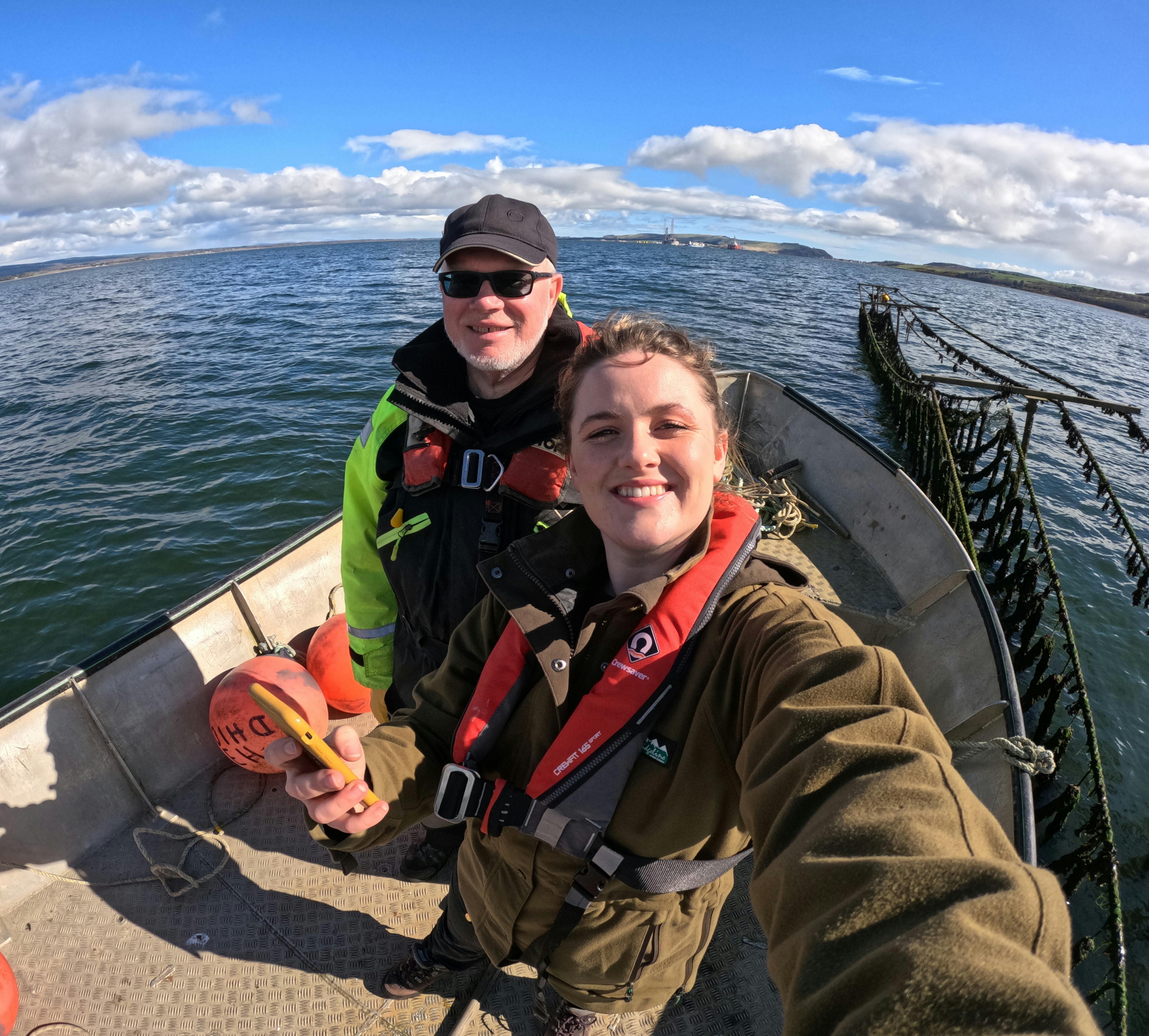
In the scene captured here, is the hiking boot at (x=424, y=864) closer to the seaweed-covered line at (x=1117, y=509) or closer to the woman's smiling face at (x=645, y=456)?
the woman's smiling face at (x=645, y=456)

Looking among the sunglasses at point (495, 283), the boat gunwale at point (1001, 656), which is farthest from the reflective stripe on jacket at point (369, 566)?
the boat gunwale at point (1001, 656)

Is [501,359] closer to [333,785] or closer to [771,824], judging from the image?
[333,785]

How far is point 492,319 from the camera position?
228 cm

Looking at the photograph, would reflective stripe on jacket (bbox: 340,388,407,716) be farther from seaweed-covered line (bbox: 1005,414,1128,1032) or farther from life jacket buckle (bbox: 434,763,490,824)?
seaweed-covered line (bbox: 1005,414,1128,1032)

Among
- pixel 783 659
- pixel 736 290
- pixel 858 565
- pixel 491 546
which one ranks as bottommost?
pixel 858 565

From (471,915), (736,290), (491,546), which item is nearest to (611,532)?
(491,546)

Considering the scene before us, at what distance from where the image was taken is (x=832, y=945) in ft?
2.45

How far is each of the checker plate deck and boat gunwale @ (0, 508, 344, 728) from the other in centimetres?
106

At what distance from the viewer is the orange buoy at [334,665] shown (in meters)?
4.31

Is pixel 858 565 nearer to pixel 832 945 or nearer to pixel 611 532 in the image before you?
pixel 611 532

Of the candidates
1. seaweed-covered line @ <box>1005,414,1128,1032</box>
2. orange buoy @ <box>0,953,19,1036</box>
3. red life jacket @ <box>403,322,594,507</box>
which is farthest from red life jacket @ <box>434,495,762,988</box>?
orange buoy @ <box>0,953,19,1036</box>

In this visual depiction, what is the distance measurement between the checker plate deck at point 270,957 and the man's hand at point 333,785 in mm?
2083

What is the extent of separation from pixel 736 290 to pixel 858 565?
43195mm

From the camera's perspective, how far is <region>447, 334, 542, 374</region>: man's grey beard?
231 centimetres
